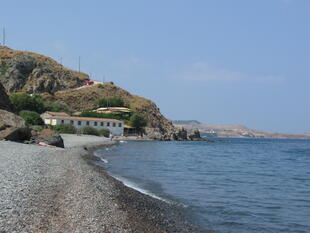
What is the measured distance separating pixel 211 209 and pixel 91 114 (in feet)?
312

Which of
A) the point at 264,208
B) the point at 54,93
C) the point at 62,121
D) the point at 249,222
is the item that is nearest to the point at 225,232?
the point at 249,222

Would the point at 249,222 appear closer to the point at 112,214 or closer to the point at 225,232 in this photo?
the point at 225,232

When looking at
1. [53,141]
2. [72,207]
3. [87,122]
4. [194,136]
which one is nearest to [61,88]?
[194,136]

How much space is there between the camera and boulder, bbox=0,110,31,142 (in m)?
31.5

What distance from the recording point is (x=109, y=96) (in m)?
143

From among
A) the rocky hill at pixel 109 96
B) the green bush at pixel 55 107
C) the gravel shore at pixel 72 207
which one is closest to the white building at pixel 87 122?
the green bush at pixel 55 107

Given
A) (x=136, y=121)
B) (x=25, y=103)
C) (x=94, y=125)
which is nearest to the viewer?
(x=25, y=103)

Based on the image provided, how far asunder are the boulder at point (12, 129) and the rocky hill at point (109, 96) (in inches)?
3359

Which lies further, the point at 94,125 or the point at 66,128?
the point at 94,125

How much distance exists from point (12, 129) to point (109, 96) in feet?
366

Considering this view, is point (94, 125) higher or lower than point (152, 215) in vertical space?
higher

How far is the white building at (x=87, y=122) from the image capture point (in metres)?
84.7

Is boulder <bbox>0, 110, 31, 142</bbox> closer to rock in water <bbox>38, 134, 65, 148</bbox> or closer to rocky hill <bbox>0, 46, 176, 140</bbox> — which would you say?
rock in water <bbox>38, 134, 65, 148</bbox>

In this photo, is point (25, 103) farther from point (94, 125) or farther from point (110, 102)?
point (110, 102)
